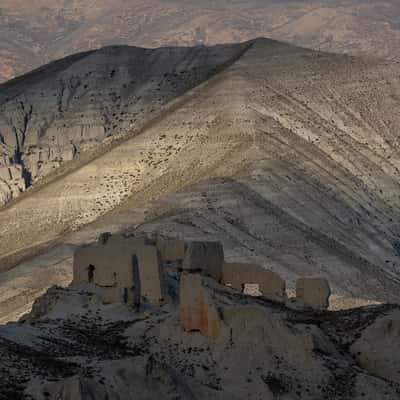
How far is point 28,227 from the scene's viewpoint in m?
93.6

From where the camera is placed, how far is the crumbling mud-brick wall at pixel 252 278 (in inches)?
1667

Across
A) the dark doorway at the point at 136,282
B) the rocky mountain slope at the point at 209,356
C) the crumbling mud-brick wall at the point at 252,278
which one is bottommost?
the crumbling mud-brick wall at the point at 252,278

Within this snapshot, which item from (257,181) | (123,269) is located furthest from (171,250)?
(257,181)

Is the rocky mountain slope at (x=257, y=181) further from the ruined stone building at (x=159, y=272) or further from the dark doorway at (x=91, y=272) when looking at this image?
the dark doorway at (x=91, y=272)

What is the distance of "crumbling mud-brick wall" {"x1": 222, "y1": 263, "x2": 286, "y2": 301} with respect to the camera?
42344 millimetres

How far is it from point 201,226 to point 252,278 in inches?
1096

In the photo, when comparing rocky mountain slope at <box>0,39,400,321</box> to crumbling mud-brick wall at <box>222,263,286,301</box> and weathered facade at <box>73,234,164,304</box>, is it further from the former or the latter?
weathered facade at <box>73,234,164,304</box>

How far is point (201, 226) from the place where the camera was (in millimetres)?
70375

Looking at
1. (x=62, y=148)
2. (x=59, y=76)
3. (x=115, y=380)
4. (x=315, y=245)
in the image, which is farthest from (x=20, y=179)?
(x=115, y=380)

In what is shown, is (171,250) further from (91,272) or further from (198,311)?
(198,311)

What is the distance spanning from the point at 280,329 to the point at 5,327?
18.2 feet

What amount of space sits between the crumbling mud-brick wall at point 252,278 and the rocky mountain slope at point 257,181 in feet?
53.1

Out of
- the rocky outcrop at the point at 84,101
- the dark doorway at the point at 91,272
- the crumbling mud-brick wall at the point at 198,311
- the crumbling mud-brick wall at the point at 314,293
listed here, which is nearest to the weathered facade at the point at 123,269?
the dark doorway at the point at 91,272

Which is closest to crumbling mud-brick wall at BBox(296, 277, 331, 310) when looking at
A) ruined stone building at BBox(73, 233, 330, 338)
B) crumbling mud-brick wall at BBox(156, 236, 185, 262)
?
ruined stone building at BBox(73, 233, 330, 338)
